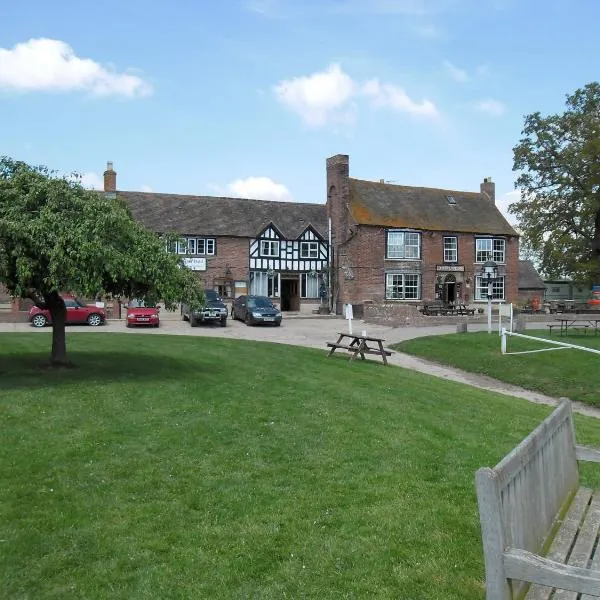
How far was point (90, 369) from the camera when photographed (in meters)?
13.6

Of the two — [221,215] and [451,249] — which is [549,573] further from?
[451,249]

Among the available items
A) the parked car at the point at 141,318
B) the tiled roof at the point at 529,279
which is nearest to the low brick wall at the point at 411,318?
the parked car at the point at 141,318

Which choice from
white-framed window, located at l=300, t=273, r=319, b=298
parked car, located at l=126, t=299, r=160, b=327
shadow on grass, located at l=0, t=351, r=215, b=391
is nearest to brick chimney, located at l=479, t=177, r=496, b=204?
white-framed window, located at l=300, t=273, r=319, b=298

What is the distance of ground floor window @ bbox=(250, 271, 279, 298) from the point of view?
159ft

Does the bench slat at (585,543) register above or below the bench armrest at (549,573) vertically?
below

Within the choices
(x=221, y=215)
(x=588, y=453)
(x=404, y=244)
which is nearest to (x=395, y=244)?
(x=404, y=244)

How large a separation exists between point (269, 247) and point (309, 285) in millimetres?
4190

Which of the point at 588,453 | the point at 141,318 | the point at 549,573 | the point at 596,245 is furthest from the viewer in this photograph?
the point at 596,245

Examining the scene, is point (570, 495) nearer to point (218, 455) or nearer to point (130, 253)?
point (218, 455)

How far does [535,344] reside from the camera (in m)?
23.8

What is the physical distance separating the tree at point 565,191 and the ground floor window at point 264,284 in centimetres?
1842

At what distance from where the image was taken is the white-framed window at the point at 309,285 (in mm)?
49812

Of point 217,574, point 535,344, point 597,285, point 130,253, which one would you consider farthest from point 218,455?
point 597,285

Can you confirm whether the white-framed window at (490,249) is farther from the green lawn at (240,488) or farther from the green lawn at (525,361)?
the green lawn at (240,488)
